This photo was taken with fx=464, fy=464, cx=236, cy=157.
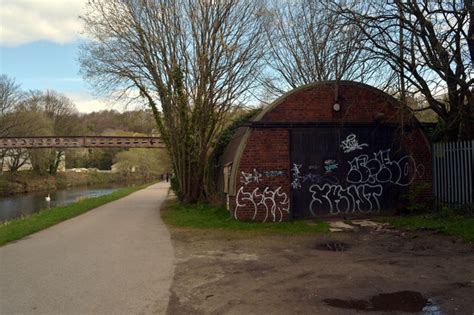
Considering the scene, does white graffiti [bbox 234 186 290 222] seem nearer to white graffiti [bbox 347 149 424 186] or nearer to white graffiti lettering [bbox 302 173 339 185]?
white graffiti lettering [bbox 302 173 339 185]

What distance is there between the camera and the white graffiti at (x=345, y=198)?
47.7ft

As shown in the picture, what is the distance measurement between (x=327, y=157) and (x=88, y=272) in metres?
8.57

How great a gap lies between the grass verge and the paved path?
255 inches

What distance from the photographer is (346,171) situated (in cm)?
1471

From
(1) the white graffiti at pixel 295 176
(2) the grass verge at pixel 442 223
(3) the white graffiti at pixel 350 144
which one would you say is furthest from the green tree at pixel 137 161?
(2) the grass verge at pixel 442 223

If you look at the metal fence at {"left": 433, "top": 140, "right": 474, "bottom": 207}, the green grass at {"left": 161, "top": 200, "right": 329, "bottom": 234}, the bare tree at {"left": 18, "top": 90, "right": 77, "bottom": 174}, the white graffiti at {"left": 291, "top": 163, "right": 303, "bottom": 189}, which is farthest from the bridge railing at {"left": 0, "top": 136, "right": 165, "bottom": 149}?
the metal fence at {"left": 433, "top": 140, "right": 474, "bottom": 207}

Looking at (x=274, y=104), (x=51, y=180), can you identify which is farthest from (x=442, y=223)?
(x=51, y=180)

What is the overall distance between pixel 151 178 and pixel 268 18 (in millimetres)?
80016

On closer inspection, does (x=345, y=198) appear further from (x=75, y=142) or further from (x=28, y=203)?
(x=75, y=142)

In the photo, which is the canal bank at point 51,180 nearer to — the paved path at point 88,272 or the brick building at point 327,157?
the paved path at point 88,272

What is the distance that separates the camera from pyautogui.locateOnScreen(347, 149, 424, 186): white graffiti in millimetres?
14773

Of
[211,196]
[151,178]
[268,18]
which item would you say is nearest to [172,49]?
[268,18]

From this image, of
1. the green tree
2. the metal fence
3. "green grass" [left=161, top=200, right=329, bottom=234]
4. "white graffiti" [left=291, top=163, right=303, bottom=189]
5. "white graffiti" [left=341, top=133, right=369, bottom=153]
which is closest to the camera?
"green grass" [left=161, top=200, right=329, bottom=234]

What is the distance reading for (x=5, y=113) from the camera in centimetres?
6356
